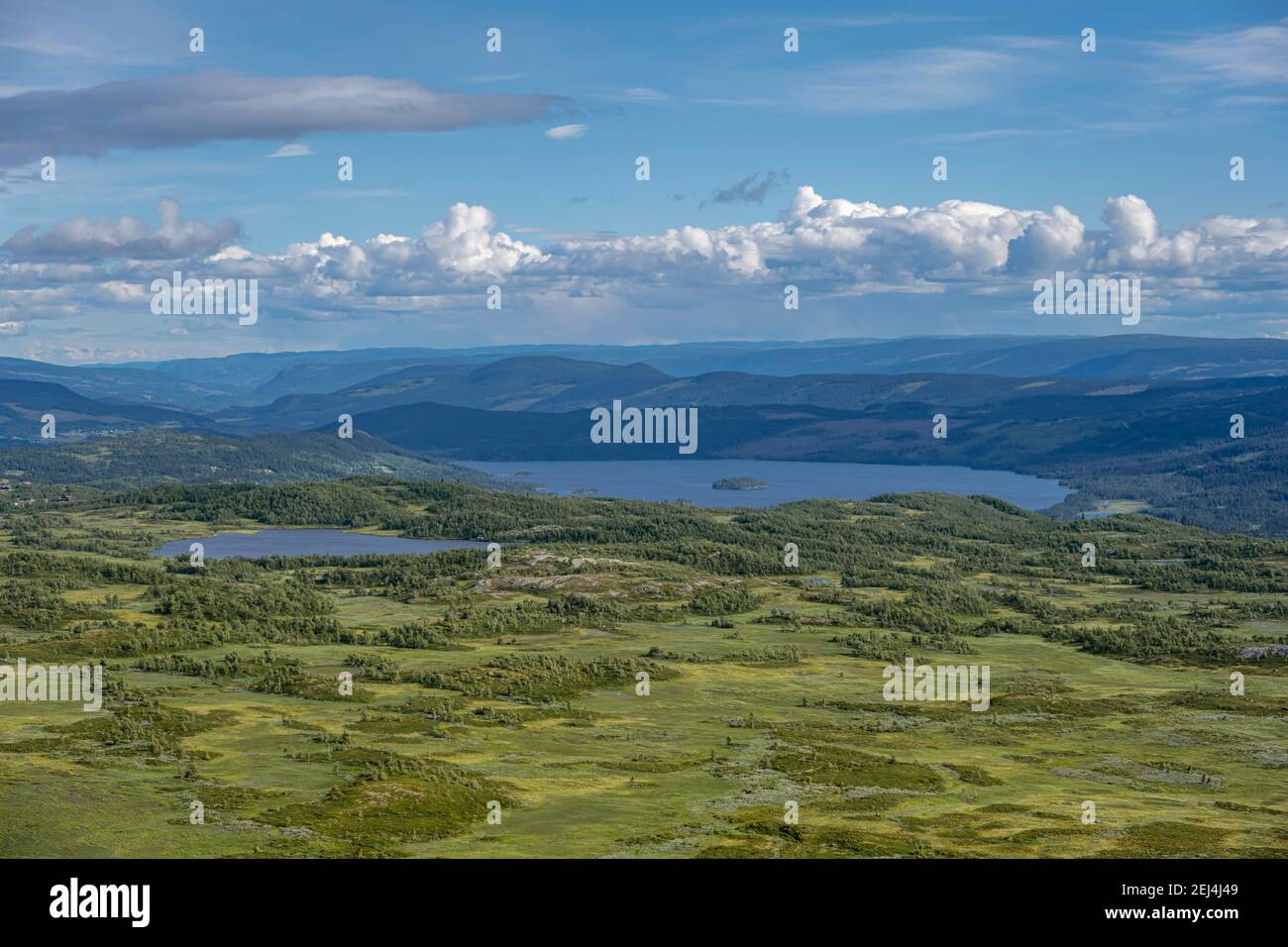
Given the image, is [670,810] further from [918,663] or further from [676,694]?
[918,663]

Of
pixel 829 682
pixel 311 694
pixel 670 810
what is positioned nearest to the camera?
pixel 670 810

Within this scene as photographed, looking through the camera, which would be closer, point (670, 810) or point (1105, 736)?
point (670, 810)

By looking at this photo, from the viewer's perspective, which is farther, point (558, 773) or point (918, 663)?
point (918, 663)

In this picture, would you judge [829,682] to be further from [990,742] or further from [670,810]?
[670,810]
